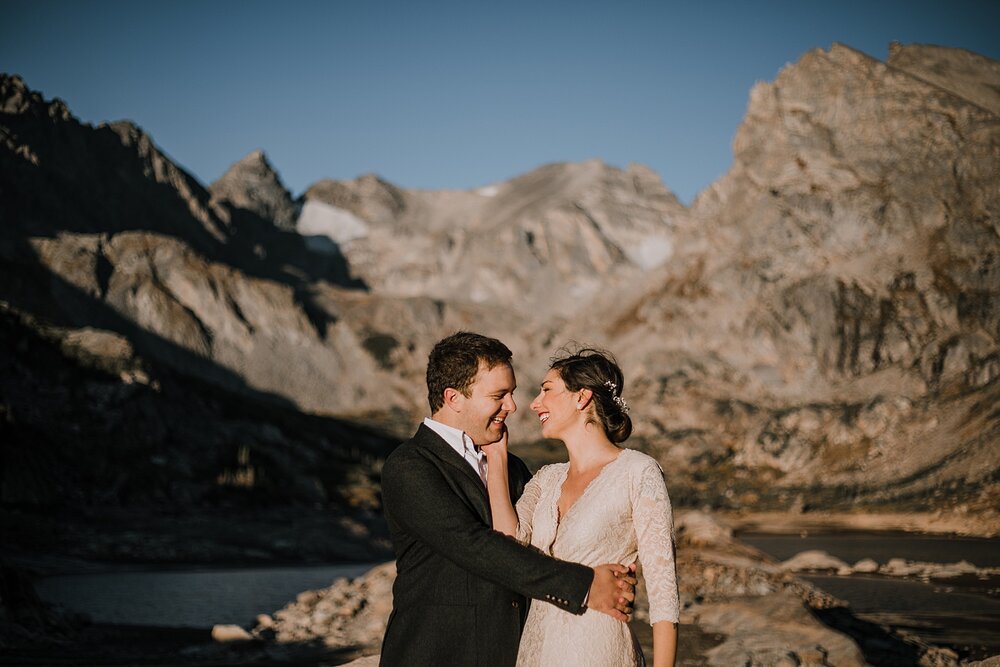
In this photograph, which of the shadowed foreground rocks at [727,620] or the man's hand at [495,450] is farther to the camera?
the shadowed foreground rocks at [727,620]

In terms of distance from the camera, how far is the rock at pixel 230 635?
85.5 feet

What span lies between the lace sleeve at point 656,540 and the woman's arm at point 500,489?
0.76m

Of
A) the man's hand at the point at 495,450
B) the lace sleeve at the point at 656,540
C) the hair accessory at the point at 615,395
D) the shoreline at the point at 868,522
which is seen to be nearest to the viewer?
the lace sleeve at the point at 656,540

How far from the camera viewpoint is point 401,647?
5.60m

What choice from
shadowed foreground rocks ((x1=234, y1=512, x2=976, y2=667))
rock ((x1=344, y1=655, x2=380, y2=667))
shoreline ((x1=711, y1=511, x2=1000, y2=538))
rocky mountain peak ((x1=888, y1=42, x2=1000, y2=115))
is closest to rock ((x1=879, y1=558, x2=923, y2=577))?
shadowed foreground rocks ((x1=234, y1=512, x2=976, y2=667))

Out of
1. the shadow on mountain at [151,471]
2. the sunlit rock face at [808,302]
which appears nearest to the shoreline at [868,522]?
the sunlit rock face at [808,302]

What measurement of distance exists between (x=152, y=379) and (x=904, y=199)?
379ft

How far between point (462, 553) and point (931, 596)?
3765 cm

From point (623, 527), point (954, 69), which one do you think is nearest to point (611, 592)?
point (623, 527)

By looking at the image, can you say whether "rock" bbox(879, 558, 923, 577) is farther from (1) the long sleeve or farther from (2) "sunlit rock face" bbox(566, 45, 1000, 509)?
(2) "sunlit rock face" bbox(566, 45, 1000, 509)

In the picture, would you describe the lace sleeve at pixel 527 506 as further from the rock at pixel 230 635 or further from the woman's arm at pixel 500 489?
the rock at pixel 230 635

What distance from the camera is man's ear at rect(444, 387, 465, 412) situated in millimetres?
5848

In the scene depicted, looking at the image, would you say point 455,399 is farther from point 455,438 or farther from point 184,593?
point 184,593

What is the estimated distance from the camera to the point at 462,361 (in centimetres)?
584
